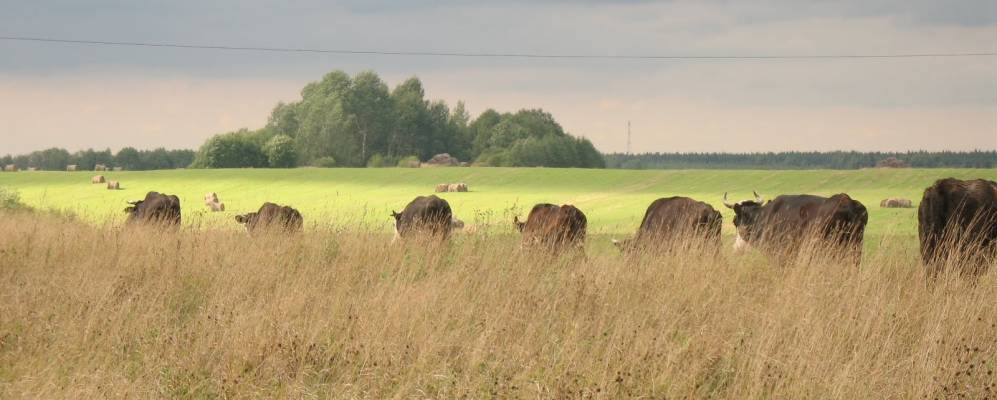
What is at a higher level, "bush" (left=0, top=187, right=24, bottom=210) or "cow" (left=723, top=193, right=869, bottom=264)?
"cow" (left=723, top=193, right=869, bottom=264)

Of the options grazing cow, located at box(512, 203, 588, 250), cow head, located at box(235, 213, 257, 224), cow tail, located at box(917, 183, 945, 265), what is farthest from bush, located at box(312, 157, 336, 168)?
cow tail, located at box(917, 183, 945, 265)

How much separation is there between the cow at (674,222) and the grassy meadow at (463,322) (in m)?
2.71

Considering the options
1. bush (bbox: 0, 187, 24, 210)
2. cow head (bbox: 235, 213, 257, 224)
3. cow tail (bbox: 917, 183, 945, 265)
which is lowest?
bush (bbox: 0, 187, 24, 210)

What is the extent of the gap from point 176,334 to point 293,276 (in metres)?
3.46

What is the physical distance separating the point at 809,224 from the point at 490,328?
30.0 feet

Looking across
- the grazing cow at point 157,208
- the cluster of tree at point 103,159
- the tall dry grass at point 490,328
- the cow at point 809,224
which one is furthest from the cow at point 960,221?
the cluster of tree at point 103,159

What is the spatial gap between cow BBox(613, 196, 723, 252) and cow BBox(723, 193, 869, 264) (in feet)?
2.91

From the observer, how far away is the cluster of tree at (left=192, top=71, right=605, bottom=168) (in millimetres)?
111125

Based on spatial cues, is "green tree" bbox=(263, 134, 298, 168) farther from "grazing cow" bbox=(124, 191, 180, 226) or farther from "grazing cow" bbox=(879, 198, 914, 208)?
"grazing cow" bbox=(124, 191, 180, 226)

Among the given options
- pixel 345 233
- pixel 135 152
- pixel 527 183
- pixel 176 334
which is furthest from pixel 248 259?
pixel 135 152

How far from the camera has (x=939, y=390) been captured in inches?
350

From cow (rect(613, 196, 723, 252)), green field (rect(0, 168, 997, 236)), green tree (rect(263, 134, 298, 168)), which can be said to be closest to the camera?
cow (rect(613, 196, 723, 252))

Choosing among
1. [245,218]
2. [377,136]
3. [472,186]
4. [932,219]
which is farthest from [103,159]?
[932,219]

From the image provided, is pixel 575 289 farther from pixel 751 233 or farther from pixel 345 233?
pixel 751 233
